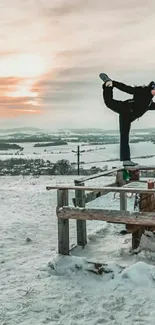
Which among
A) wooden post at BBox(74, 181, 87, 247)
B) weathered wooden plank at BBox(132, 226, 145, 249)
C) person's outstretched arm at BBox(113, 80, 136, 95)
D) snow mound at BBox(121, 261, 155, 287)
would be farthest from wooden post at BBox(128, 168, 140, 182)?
snow mound at BBox(121, 261, 155, 287)

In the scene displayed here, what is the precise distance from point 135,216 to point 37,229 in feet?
11.9

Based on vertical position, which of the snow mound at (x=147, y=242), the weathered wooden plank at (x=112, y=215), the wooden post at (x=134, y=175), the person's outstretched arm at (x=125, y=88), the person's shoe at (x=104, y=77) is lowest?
the snow mound at (x=147, y=242)

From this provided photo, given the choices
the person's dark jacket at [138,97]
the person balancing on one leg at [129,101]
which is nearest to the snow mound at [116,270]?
the person balancing on one leg at [129,101]

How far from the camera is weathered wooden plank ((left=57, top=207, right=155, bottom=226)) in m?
5.49

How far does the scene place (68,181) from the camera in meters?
15.6

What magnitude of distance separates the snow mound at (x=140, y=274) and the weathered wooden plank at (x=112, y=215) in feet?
2.02

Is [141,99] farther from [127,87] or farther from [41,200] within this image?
[41,200]

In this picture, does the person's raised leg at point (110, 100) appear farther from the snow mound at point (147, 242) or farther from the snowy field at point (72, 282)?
the snowy field at point (72, 282)

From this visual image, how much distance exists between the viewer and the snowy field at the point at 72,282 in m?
→ 4.40

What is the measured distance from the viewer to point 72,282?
5.35 m

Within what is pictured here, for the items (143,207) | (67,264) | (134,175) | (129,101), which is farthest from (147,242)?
(129,101)

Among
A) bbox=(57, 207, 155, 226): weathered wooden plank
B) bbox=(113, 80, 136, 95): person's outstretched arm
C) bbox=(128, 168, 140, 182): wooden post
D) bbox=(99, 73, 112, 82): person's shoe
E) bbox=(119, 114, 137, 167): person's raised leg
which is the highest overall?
bbox=(99, 73, 112, 82): person's shoe

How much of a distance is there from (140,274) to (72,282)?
98 cm

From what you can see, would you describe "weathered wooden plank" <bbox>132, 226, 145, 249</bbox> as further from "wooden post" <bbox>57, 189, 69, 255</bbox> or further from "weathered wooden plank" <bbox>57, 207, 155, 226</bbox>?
"wooden post" <bbox>57, 189, 69, 255</bbox>
